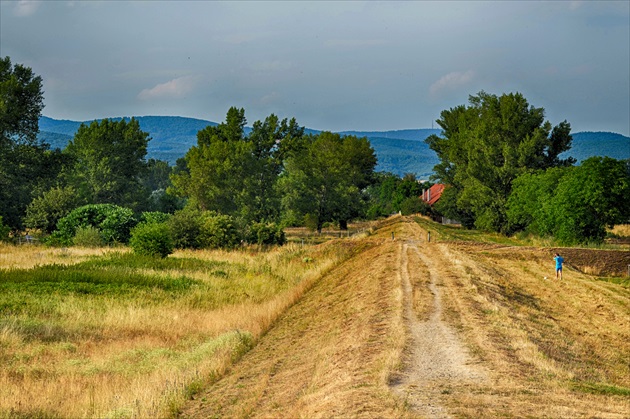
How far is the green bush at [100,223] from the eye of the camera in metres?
56.5

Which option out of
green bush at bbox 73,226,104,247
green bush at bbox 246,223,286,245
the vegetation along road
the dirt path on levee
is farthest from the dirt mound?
green bush at bbox 73,226,104,247

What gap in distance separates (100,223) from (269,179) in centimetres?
2313

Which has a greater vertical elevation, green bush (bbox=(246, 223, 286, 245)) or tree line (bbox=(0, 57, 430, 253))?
tree line (bbox=(0, 57, 430, 253))

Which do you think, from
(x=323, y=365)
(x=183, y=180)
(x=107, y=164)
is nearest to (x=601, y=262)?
(x=323, y=365)

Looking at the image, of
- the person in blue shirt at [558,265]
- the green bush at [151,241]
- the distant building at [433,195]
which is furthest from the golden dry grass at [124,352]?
the distant building at [433,195]

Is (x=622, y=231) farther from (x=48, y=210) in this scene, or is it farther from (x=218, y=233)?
(x=48, y=210)

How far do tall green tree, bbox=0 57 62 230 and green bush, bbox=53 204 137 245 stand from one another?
8.24 metres

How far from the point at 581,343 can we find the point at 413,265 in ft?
44.1

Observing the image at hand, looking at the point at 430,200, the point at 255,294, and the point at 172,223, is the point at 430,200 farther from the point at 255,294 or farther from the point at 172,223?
the point at 255,294

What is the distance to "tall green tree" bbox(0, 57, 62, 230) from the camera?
62719 millimetres

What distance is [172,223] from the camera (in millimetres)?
54188

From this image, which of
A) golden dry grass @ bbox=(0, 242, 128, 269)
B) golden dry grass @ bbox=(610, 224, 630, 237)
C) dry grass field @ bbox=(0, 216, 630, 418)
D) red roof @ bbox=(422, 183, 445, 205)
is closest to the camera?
dry grass field @ bbox=(0, 216, 630, 418)

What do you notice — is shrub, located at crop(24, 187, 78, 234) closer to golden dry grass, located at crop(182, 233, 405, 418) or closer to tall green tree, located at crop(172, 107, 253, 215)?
tall green tree, located at crop(172, 107, 253, 215)

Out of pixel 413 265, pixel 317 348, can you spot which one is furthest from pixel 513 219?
pixel 317 348
